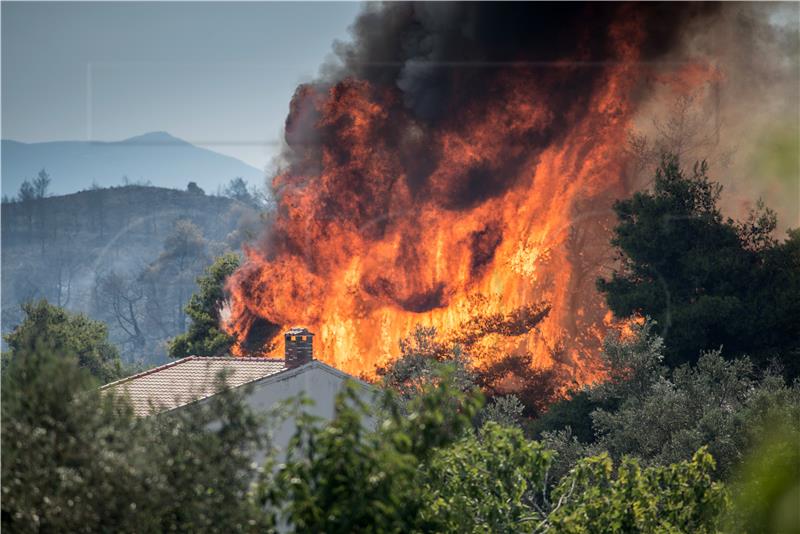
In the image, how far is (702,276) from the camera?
1809 inches

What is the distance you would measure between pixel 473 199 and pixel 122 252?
13882 centimetres

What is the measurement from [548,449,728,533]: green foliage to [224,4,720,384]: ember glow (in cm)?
2935

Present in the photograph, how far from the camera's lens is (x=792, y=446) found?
27.0 m

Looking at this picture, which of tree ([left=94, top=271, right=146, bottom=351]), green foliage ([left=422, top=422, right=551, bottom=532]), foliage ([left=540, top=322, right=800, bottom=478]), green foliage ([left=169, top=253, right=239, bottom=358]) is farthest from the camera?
tree ([left=94, top=271, right=146, bottom=351])

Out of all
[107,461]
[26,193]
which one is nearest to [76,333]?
[107,461]

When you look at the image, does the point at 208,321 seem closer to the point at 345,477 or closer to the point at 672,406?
the point at 672,406

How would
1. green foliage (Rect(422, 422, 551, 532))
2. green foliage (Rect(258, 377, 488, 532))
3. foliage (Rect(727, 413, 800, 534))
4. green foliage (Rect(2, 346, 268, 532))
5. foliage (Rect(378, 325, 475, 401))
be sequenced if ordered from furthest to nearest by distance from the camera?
foliage (Rect(378, 325, 475, 401)), green foliage (Rect(422, 422, 551, 532)), green foliage (Rect(258, 377, 488, 532)), green foliage (Rect(2, 346, 268, 532)), foliage (Rect(727, 413, 800, 534))

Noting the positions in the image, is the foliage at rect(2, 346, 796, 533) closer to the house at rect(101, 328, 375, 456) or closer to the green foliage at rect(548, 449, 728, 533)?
the green foliage at rect(548, 449, 728, 533)

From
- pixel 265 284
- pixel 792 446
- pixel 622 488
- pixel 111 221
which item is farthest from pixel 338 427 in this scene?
pixel 111 221

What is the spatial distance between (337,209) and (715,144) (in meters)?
14.7

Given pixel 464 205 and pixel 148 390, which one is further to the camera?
pixel 464 205

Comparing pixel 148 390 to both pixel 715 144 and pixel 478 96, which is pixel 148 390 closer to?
pixel 478 96

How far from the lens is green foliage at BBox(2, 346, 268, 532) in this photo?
1352 cm

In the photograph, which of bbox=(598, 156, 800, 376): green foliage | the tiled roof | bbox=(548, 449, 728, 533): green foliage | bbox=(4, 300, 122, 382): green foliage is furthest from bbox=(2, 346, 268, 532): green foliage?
bbox=(4, 300, 122, 382): green foliage
